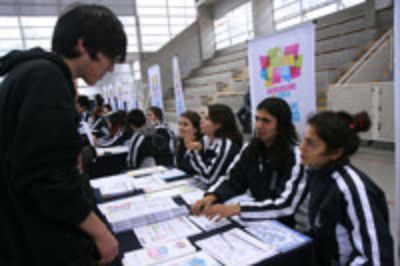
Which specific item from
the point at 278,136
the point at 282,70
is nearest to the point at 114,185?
the point at 278,136

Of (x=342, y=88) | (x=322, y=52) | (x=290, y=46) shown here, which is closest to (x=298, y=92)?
(x=290, y=46)

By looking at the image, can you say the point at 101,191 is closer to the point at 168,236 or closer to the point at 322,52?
the point at 168,236

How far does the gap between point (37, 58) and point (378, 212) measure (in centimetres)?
108

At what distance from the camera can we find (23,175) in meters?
0.60

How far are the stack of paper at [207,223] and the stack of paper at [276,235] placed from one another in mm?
104

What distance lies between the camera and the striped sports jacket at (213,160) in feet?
6.40

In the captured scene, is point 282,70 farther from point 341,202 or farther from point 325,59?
point 325,59

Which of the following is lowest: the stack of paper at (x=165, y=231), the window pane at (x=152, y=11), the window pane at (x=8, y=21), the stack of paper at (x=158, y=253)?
the stack of paper at (x=165, y=231)

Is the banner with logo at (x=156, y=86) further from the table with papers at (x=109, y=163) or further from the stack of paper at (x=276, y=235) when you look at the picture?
the stack of paper at (x=276, y=235)

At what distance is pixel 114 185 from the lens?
191cm

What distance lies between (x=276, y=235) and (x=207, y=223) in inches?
11.2

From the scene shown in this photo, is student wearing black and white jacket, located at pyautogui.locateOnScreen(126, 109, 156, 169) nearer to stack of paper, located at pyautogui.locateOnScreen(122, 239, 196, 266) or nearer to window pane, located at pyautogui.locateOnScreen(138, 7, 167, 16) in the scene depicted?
stack of paper, located at pyautogui.locateOnScreen(122, 239, 196, 266)

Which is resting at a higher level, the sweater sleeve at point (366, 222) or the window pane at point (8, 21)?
the window pane at point (8, 21)

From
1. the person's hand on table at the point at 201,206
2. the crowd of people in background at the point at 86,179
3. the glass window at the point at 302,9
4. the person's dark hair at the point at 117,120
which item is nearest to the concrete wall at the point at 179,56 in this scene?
the glass window at the point at 302,9
